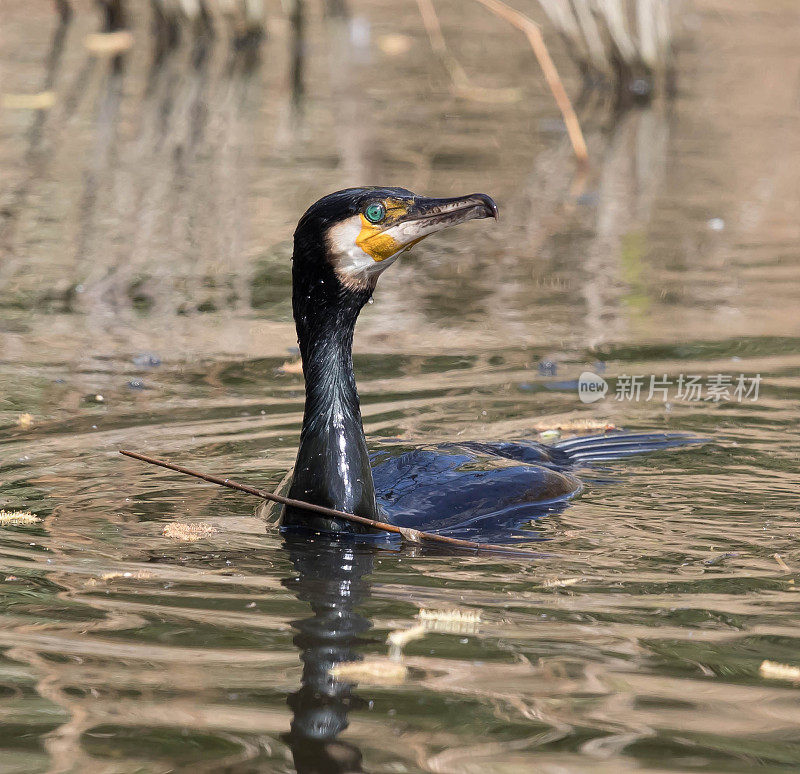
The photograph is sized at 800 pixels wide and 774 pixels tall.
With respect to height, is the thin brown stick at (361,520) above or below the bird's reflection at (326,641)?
above

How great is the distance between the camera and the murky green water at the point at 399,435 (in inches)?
131

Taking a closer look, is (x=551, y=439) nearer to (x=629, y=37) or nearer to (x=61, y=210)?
(x=61, y=210)

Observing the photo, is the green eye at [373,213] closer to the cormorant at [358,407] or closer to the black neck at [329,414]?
the cormorant at [358,407]

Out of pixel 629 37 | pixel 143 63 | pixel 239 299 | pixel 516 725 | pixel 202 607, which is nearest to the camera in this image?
pixel 516 725

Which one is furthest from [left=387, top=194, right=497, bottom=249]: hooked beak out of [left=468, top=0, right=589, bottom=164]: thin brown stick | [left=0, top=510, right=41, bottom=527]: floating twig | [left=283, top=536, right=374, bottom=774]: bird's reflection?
[left=468, top=0, right=589, bottom=164]: thin brown stick

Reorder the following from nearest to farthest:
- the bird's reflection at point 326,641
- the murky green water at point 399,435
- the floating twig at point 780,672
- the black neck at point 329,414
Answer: the bird's reflection at point 326,641 → the murky green water at point 399,435 → the floating twig at point 780,672 → the black neck at point 329,414

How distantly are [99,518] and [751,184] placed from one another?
8.04 m

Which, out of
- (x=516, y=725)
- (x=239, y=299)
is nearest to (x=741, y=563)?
→ (x=516, y=725)

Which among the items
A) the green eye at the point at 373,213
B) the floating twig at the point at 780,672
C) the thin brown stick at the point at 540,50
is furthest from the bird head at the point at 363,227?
the thin brown stick at the point at 540,50

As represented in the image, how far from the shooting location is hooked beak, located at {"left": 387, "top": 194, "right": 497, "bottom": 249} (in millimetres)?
4508

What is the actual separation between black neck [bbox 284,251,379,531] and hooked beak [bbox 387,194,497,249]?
25 centimetres

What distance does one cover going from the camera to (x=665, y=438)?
5.98m

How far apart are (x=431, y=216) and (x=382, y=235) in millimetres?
169

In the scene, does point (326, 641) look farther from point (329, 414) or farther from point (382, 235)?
point (382, 235)
